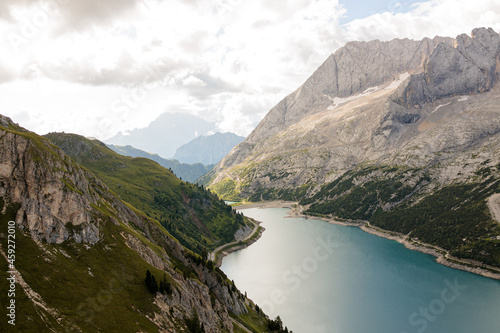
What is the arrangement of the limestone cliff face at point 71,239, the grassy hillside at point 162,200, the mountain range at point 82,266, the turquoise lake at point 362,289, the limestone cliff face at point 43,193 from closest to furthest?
the mountain range at point 82,266 < the limestone cliff face at point 71,239 < the limestone cliff face at point 43,193 < the turquoise lake at point 362,289 < the grassy hillside at point 162,200

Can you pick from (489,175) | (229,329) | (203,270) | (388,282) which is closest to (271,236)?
(388,282)

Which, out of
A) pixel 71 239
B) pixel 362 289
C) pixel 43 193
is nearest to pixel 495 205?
pixel 362 289

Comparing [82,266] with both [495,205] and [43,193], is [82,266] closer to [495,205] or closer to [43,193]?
[43,193]

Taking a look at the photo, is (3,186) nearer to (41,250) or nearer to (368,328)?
(41,250)

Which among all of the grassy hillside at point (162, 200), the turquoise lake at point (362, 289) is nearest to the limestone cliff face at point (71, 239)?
the turquoise lake at point (362, 289)

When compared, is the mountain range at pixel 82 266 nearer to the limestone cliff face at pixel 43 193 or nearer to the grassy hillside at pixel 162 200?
the limestone cliff face at pixel 43 193
